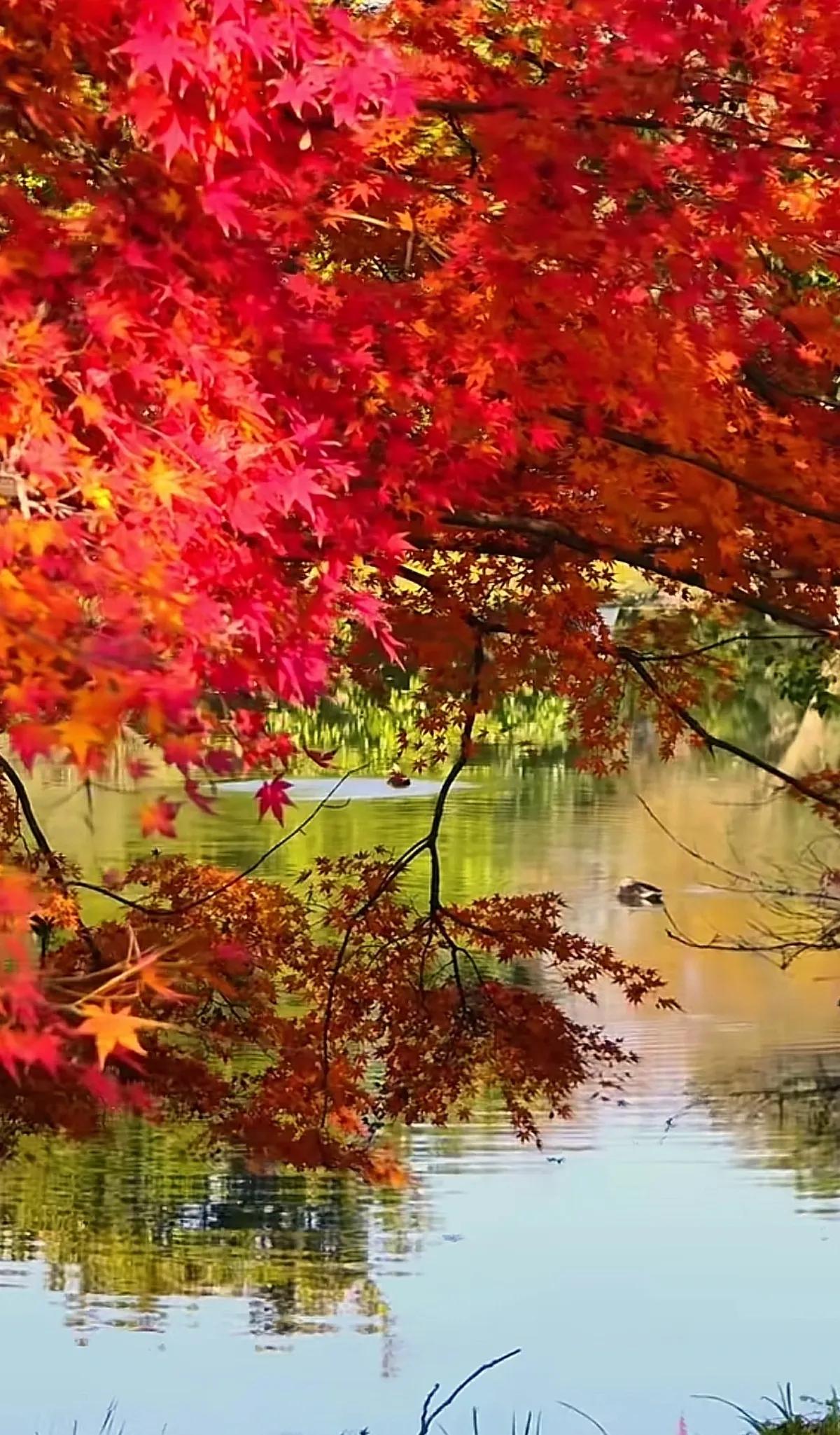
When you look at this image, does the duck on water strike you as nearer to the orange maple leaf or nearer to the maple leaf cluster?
the maple leaf cluster

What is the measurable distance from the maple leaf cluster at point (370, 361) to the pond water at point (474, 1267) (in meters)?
4.30

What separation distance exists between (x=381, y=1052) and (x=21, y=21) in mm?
4854

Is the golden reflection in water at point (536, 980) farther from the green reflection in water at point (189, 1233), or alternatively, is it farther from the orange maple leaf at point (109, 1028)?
the orange maple leaf at point (109, 1028)

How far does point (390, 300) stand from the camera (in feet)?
11.3

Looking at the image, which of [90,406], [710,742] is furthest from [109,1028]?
[710,742]

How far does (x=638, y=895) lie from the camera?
18.9m

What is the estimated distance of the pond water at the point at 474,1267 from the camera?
9656 mm

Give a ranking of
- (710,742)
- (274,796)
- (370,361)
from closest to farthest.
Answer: (274,796) < (370,361) < (710,742)

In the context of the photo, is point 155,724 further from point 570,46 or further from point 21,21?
point 570,46

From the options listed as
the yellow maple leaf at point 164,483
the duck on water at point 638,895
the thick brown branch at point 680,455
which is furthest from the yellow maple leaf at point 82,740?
the duck on water at point 638,895

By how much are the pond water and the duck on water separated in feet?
8.25

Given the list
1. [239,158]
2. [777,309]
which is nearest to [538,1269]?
[777,309]

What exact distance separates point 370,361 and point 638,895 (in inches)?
632

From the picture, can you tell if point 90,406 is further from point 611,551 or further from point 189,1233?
point 189,1233
